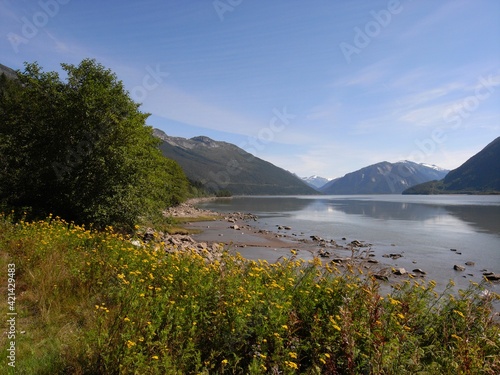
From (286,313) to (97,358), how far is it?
3124 mm

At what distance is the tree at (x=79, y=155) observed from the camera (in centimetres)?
2022

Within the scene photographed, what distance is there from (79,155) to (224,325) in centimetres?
1934

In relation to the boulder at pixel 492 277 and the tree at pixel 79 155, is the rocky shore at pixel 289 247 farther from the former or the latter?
the tree at pixel 79 155

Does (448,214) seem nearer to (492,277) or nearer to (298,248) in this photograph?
(298,248)

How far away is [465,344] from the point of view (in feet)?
17.4

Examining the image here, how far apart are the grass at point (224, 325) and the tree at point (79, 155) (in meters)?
12.8

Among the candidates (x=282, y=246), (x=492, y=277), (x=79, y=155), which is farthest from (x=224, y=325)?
(x=282, y=246)

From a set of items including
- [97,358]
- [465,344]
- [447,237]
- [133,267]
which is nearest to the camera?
[97,358]

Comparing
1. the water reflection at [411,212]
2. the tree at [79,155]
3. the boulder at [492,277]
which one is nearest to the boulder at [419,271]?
the boulder at [492,277]

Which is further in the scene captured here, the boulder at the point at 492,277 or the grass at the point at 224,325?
the boulder at the point at 492,277

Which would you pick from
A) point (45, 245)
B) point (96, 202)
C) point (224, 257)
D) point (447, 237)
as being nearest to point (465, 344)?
point (224, 257)

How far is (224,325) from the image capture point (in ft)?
17.1

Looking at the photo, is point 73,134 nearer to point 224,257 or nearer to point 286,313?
point 224,257

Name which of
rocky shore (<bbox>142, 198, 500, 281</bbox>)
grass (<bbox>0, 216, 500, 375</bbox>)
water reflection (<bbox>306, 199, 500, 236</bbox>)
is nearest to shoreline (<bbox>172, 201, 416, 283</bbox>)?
rocky shore (<bbox>142, 198, 500, 281</bbox>)
